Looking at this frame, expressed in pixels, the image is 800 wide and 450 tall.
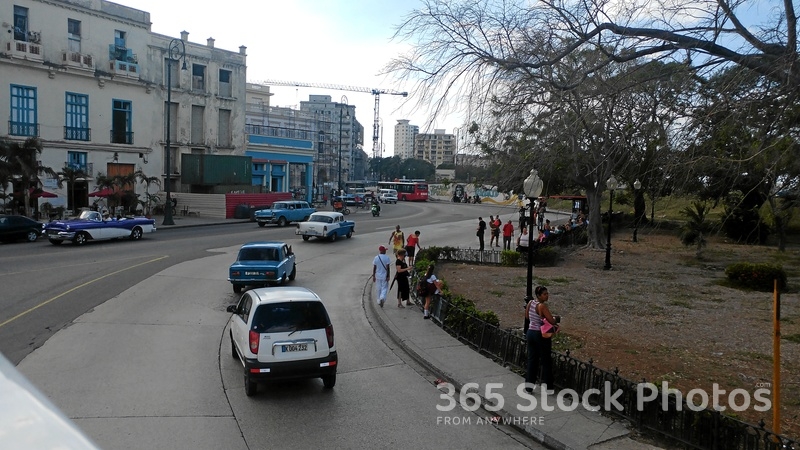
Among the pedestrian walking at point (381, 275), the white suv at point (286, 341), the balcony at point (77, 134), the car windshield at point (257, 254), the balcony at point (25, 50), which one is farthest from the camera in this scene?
the balcony at point (77, 134)

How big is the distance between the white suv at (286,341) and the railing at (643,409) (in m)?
3.42

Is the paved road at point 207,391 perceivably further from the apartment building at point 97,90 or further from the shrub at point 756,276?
the apartment building at point 97,90

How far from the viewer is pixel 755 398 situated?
9.73m

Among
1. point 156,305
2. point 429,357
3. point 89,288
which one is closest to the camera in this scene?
point 429,357

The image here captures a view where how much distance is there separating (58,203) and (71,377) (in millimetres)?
35284

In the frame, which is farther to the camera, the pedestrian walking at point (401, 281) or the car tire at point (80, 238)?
the car tire at point (80, 238)

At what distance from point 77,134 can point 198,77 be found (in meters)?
14.0

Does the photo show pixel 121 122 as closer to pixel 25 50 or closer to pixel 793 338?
pixel 25 50

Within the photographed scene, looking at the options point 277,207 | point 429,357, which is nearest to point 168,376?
point 429,357

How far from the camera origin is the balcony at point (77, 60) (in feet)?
136

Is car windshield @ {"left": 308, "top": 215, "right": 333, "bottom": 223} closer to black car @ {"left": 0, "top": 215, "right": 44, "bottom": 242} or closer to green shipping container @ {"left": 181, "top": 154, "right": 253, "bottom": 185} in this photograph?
black car @ {"left": 0, "top": 215, "right": 44, "bottom": 242}

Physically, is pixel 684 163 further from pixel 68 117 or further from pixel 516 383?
pixel 68 117

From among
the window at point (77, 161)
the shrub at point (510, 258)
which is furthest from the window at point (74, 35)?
the shrub at point (510, 258)

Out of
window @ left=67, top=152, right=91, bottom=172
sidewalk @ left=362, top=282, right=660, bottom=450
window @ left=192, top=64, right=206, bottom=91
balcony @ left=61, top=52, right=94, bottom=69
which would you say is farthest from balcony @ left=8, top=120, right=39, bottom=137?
sidewalk @ left=362, top=282, right=660, bottom=450
